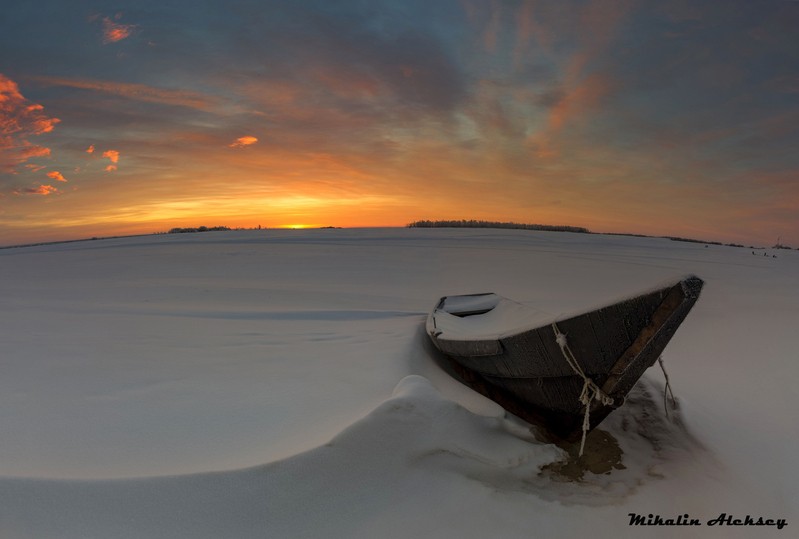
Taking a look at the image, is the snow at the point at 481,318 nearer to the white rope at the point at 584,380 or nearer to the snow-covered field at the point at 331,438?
the snow-covered field at the point at 331,438

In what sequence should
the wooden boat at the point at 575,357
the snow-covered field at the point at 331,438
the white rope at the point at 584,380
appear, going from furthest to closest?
the white rope at the point at 584,380, the wooden boat at the point at 575,357, the snow-covered field at the point at 331,438

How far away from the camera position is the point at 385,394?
3.20 m

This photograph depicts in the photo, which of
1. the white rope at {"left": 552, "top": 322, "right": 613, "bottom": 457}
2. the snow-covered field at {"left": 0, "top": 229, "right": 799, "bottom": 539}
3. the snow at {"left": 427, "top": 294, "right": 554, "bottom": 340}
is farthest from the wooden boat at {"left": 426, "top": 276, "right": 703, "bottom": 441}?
the snow at {"left": 427, "top": 294, "right": 554, "bottom": 340}

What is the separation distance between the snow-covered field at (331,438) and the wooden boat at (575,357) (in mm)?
153

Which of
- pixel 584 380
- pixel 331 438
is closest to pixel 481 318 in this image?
pixel 584 380

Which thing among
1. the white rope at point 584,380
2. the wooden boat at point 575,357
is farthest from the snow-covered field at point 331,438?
the white rope at point 584,380

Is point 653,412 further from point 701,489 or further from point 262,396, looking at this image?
point 262,396

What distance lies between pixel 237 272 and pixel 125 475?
9888 millimetres

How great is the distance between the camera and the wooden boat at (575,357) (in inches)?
84.9

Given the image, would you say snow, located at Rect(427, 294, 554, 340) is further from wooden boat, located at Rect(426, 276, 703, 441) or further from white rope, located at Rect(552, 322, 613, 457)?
white rope, located at Rect(552, 322, 613, 457)

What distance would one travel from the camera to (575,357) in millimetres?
2467

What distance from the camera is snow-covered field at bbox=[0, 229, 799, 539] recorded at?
1.98 meters

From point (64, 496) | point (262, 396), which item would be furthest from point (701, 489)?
point (64, 496)

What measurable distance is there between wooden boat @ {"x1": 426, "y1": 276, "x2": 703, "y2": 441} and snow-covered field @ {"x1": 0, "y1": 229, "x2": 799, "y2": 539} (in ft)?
0.50
